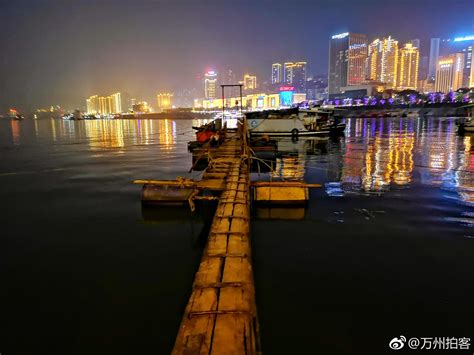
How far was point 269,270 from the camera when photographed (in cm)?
791

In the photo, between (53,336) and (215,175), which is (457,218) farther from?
(53,336)

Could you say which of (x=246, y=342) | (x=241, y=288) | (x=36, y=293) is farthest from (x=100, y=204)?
(x=246, y=342)

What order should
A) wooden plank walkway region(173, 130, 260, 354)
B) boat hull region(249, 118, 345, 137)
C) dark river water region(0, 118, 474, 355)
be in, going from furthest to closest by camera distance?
boat hull region(249, 118, 345, 137), dark river water region(0, 118, 474, 355), wooden plank walkway region(173, 130, 260, 354)

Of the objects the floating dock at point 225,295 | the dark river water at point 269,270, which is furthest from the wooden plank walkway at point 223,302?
the dark river water at point 269,270

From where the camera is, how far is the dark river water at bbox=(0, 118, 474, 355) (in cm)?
579

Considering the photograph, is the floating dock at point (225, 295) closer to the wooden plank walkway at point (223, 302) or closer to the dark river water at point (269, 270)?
the wooden plank walkway at point (223, 302)

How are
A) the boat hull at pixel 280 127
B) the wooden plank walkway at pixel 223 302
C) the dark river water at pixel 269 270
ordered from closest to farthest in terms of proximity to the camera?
the wooden plank walkway at pixel 223 302 < the dark river water at pixel 269 270 < the boat hull at pixel 280 127

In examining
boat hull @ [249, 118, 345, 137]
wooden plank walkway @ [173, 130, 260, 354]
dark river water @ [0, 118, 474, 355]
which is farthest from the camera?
boat hull @ [249, 118, 345, 137]

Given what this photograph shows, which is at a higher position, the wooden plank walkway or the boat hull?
the boat hull

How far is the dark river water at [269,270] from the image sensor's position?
228 inches

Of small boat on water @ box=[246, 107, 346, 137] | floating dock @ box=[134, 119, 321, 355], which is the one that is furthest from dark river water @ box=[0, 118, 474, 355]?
small boat on water @ box=[246, 107, 346, 137]

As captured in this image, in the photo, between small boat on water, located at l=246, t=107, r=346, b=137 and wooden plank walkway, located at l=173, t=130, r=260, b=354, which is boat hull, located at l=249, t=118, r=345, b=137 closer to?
small boat on water, located at l=246, t=107, r=346, b=137

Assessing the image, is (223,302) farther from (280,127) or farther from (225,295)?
(280,127)

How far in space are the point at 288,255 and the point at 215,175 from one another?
6667 mm
